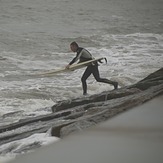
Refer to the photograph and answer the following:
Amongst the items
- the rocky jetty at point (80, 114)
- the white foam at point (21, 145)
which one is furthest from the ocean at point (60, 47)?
the rocky jetty at point (80, 114)

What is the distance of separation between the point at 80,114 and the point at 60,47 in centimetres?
1827

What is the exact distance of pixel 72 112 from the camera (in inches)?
281

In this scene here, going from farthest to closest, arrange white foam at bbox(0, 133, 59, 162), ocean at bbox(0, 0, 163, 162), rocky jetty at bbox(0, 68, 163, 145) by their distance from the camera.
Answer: ocean at bbox(0, 0, 163, 162) < rocky jetty at bbox(0, 68, 163, 145) < white foam at bbox(0, 133, 59, 162)

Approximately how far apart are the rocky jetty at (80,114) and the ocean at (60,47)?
0.37 m

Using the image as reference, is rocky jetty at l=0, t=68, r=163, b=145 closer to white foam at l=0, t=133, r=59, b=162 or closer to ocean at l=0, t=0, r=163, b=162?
white foam at l=0, t=133, r=59, b=162

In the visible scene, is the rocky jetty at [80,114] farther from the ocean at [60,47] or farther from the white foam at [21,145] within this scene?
the ocean at [60,47]

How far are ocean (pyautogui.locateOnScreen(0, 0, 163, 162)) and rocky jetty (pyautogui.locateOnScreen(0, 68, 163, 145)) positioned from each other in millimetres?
369

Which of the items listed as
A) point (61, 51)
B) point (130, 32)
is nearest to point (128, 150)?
point (61, 51)

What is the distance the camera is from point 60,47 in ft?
80.2

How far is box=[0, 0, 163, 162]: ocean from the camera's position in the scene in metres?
12.2

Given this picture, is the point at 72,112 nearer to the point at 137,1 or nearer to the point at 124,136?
the point at 124,136

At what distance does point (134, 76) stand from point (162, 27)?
76.7 feet

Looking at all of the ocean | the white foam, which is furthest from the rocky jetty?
the ocean

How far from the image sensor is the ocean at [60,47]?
12219 millimetres
